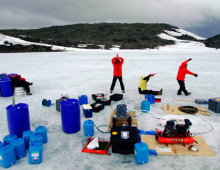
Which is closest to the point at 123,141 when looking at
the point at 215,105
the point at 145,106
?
the point at 145,106

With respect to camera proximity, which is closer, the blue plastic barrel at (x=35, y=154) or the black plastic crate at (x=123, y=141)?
the blue plastic barrel at (x=35, y=154)

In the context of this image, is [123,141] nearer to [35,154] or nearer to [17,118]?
[35,154]

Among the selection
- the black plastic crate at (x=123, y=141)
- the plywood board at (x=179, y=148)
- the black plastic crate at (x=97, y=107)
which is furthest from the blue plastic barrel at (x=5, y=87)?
the plywood board at (x=179, y=148)

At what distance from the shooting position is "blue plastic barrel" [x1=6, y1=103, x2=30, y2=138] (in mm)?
4035

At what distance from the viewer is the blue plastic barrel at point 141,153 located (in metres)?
3.32

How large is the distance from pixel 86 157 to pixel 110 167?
0.54 meters

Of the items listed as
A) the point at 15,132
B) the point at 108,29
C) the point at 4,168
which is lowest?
the point at 4,168

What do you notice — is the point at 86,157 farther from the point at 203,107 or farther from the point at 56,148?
the point at 203,107

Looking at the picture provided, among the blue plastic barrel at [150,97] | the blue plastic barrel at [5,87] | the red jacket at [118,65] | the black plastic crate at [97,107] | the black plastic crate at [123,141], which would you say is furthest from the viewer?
the red jacket at [118,65]

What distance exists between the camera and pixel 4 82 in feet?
23.7

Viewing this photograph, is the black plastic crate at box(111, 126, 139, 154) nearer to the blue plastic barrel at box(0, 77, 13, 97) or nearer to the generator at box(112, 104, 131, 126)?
the generator at box(112, 104, 131, 126)

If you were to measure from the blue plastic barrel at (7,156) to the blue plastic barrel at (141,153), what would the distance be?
217 centimetres

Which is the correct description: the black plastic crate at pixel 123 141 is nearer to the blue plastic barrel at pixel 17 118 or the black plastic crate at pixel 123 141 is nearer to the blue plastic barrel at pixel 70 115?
the blue plastic barrel at pixel 70 115

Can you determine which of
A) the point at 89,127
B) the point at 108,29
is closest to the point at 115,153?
the point at 89,127
